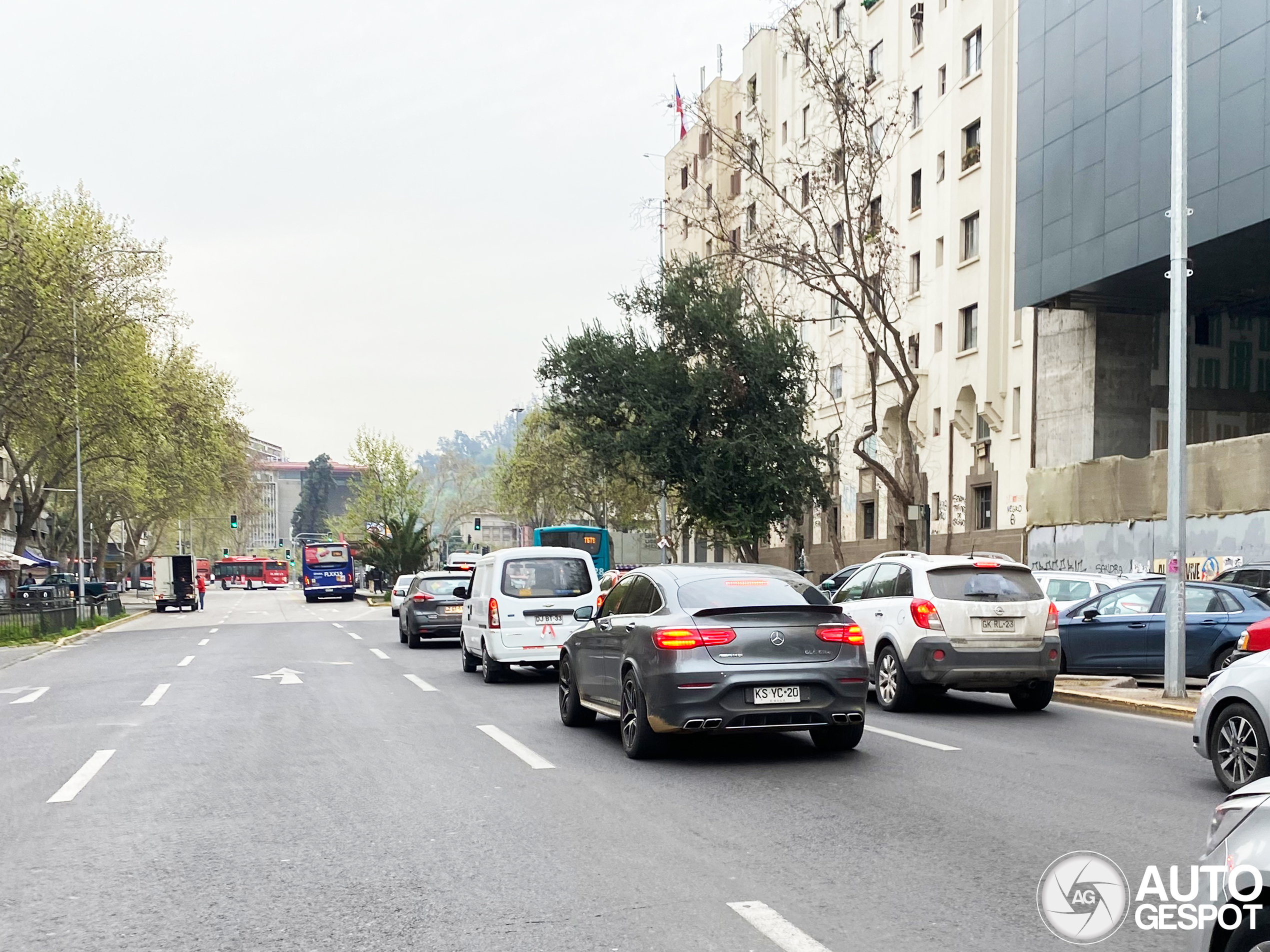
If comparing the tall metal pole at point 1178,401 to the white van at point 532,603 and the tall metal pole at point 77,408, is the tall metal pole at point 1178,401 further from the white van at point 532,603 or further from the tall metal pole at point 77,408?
the tall metal pole at point 77,408

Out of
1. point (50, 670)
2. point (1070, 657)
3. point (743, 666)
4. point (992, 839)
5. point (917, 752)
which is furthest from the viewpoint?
point (50, 670)

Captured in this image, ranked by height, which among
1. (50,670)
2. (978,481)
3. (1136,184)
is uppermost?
(1136,184)

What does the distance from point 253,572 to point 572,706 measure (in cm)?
10771

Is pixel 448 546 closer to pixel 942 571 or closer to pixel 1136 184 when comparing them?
pixel 1136 184

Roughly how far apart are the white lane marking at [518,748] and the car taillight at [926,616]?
4.52m

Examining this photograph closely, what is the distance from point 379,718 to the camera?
43.6ft

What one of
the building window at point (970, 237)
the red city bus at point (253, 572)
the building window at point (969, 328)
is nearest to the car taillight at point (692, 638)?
the building window at point (969, 328)

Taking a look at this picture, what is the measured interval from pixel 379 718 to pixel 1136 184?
76.3 ft

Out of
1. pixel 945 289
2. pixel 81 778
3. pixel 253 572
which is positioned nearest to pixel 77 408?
pixel 945 289

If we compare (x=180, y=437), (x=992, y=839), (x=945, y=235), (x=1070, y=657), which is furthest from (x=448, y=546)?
(x=992, y=839)

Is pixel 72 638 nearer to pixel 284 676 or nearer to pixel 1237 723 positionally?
pixel 284 676

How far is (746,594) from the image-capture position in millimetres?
10289

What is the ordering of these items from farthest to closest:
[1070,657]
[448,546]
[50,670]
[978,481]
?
[448,546] → [978,481] → [50,670] → [1070,657]

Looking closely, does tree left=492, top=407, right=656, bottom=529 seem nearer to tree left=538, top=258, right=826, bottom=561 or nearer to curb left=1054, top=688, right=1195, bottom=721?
→ tree left=538, top=258, right=826, bottom=561
